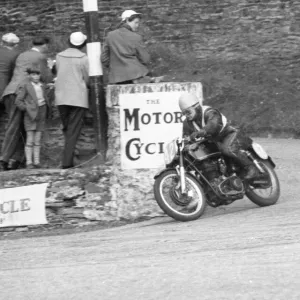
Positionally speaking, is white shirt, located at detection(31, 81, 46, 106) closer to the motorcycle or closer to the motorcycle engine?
the motorcycle

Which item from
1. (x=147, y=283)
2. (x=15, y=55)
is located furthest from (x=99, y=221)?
(x=147, y=283)

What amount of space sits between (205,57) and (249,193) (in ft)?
29.4

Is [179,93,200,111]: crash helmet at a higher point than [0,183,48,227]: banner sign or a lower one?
higher

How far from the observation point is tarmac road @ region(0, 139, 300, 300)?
26.1ft

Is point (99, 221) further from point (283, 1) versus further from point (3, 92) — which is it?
point (283, 1)

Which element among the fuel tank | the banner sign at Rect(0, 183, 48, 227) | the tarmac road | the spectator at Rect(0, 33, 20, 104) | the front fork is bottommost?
the tarmac road

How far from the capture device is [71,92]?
13.0 m

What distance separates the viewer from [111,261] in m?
9.46

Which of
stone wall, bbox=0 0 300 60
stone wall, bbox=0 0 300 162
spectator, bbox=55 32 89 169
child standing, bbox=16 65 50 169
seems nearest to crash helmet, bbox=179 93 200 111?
spectator, bbox=55 32 89 169

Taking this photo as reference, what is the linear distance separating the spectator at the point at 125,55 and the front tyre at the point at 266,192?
2017mm

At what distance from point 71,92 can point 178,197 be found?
2223mm

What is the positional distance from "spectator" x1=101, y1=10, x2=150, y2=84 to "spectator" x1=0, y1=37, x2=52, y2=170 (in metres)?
0.94

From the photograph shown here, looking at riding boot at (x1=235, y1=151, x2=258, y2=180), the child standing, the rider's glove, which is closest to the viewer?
the rider's glove

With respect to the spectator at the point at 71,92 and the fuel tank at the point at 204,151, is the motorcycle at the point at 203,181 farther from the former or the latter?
the spectator at the point at 71,92
